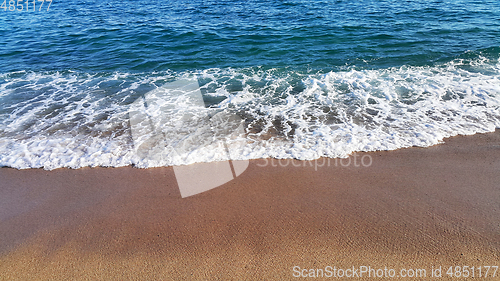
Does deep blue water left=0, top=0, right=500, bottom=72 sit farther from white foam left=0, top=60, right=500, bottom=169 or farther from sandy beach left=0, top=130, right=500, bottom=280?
sandy beach left=0, top=130, right=500, bottom=280

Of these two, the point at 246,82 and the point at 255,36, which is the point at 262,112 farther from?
the point at 255,36

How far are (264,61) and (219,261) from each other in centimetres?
791

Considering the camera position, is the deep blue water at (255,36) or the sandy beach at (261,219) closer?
the sandy beach at (261,219)

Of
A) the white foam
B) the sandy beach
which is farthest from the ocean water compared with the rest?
the sandy beach

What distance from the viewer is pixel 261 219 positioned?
3936 millimetres

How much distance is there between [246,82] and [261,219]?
5.44 meters

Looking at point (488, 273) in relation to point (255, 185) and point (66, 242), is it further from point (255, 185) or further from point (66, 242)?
point (66, 242)

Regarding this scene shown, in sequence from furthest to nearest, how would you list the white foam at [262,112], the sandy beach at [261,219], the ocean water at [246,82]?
1. the ocean water at [246,82]
2. the white foam at [262,112]
3. the sandy beach at [261,219]

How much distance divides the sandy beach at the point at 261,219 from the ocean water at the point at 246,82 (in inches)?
19.6

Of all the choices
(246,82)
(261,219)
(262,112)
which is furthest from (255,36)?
(261,219)

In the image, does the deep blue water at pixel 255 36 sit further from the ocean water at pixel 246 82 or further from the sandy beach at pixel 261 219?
the sandy beach at pixel 261 219

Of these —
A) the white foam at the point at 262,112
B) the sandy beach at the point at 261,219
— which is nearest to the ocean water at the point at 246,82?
the white foam at the point at 262,112

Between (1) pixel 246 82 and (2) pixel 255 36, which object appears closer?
(1) pixel 246 82

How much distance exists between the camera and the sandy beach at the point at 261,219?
3.38 meters
